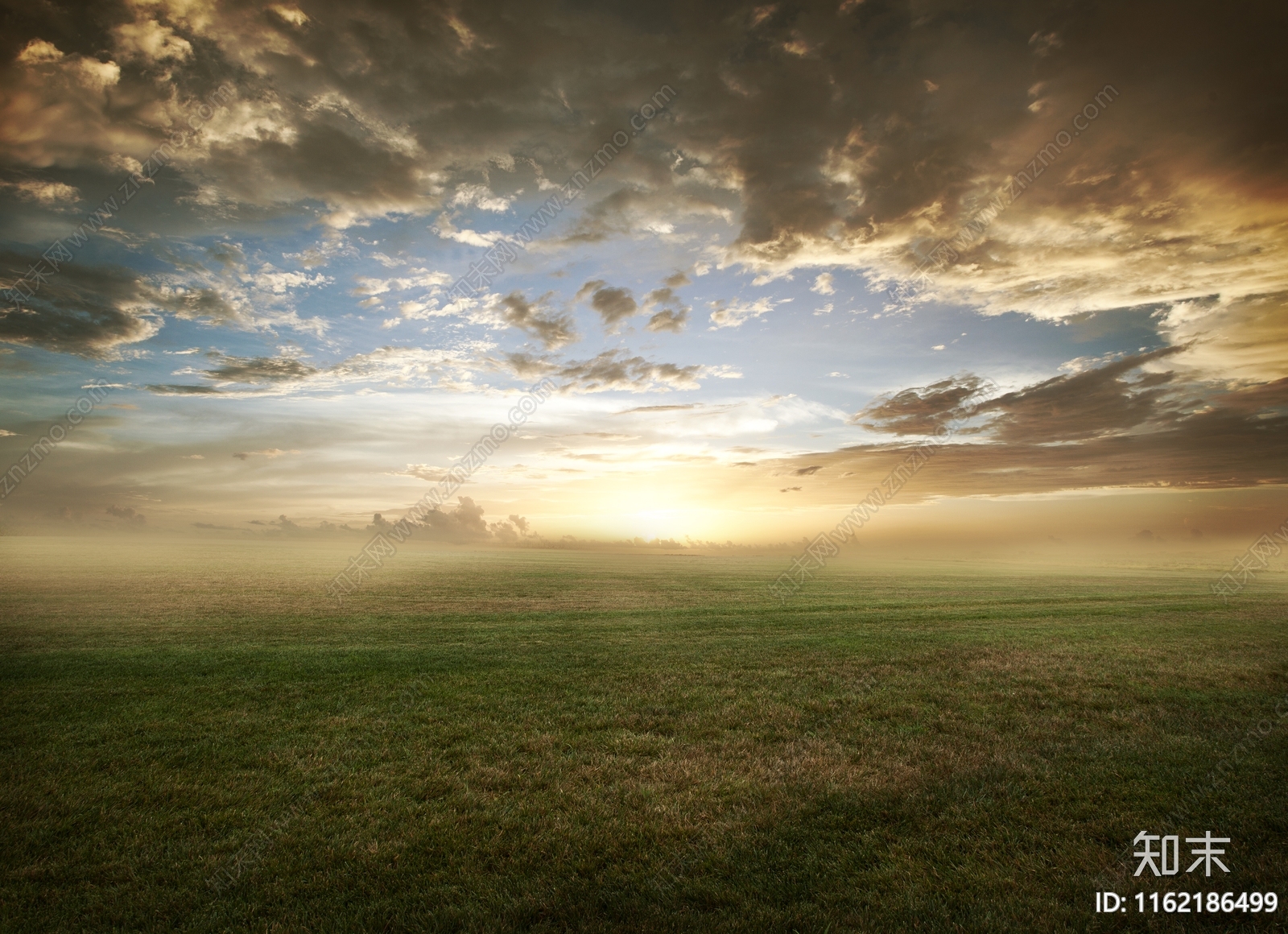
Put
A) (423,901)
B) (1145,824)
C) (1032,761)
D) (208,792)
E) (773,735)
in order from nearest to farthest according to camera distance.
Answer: (423,901) < (1145,824) < (208,792) < (1032,761) < (773,735)

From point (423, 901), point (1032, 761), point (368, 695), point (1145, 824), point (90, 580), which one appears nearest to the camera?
point (423, 901)

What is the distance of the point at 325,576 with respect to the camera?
52156 mm

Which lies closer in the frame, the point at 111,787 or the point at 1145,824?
the point at 1145,824

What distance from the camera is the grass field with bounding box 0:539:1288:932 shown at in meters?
6.06

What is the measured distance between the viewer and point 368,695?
45.6ft

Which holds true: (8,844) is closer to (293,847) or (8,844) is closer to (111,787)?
(111,787)

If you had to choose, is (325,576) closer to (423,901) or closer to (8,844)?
(8,844)

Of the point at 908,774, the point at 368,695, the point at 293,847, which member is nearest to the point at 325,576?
the point at 368,695

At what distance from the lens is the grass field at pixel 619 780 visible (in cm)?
606

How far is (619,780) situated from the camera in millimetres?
8914

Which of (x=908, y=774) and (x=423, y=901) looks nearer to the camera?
(x=423, y=901)

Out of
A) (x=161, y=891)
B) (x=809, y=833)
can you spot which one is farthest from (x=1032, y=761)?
(x=161, y=891)

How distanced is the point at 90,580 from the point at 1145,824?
58.9m

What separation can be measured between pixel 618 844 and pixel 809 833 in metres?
2.48
